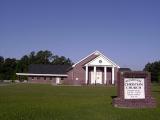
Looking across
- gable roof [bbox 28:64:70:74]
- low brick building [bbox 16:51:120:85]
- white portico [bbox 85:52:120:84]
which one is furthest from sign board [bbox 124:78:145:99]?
gable roof [bbox 28:64:70:74]

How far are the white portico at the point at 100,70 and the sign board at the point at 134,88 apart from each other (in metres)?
52.9

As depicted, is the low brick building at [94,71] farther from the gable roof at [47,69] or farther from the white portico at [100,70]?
the gable roof at [47,69]

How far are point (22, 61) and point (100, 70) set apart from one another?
56.0 metres

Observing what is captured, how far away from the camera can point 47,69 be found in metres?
Answer: 90.1

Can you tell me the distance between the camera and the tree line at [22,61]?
109 meters

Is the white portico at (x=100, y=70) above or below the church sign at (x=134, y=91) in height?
above

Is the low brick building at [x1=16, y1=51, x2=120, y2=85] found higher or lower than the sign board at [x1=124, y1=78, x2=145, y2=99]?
higher

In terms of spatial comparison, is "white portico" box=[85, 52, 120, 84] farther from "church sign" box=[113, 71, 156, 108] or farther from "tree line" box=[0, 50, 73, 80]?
"church sign" box=[113, 71, 156, 108]

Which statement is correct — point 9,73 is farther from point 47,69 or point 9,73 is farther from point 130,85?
point 130,85

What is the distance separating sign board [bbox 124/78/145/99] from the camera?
19422 mm

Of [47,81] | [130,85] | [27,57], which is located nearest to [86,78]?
[47,81]

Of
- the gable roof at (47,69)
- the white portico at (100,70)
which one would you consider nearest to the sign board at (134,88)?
the white portico at (100,70)

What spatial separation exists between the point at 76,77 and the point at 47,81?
13.7 metres

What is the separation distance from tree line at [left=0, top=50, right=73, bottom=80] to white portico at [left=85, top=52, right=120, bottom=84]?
1312 inches
